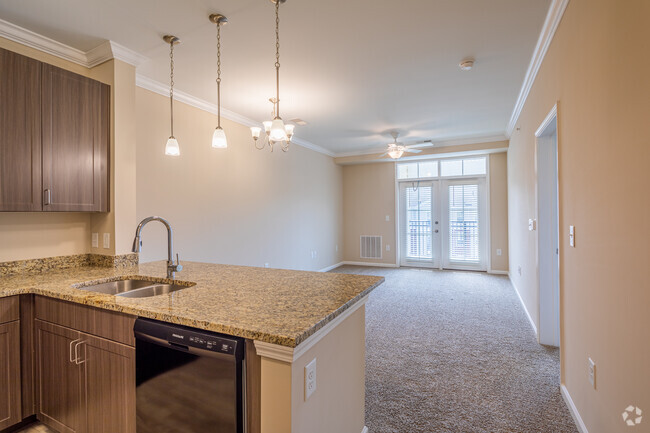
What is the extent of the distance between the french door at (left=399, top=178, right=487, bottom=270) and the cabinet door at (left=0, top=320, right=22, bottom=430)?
6.62m

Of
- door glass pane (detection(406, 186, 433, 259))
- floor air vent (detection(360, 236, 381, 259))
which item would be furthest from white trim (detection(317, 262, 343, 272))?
door glass pane (detection(406, 186, 433, 259))

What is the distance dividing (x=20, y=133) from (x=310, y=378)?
2.44 m

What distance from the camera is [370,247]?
7.66 meters

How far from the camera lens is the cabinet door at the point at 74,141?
88.2 inches

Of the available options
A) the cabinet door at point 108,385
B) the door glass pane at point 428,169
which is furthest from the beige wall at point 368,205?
the cabinet door at point 108,385

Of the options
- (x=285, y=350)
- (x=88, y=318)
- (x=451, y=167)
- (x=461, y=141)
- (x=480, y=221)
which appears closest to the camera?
(x=285, y=350)

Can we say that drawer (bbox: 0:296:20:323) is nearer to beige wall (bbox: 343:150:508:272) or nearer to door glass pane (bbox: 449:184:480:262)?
beige wall (bbox: 343:150:508:272)

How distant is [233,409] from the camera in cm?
116

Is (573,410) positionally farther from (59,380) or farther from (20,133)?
(20,133)

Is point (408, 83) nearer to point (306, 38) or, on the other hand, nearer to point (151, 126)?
point (306, 38)

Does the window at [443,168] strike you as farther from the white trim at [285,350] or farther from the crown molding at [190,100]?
the white trim at [285,350]

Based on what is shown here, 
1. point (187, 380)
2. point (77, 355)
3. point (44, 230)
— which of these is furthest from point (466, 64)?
point (44, 230)

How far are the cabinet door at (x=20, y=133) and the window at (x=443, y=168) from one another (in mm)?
6418

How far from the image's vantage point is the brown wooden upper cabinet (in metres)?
2.05
